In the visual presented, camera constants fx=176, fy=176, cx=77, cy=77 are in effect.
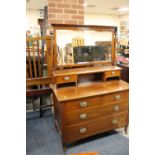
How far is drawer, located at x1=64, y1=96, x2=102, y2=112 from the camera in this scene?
6.26 feet

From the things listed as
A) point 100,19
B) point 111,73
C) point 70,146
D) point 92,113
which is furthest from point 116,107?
point 100,19

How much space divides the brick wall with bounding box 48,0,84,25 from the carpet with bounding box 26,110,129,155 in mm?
1545

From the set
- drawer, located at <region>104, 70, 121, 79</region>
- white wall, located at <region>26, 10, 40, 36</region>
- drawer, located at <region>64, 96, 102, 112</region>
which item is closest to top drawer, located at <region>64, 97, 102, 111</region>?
drawer, located at <region>64, 96, 102, 112</region>

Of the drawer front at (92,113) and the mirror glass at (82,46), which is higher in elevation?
the mirror glass at (82,46)

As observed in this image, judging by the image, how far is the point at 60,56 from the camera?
2.36 m

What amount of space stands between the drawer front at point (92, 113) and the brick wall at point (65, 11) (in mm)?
1265

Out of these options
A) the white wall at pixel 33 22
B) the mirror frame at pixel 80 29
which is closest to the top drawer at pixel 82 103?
the mirror frame at pixel 80 29

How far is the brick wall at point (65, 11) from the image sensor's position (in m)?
2.39

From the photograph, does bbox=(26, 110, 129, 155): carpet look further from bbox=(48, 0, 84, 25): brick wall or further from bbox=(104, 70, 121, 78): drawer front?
bbox=(48, 0, 84, 25): brick wall

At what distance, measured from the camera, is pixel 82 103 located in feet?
6.48

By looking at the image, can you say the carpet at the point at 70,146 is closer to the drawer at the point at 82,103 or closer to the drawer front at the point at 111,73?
the drawer at the point at 82,103

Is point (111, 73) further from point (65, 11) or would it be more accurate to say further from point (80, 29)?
point (65, 11)
